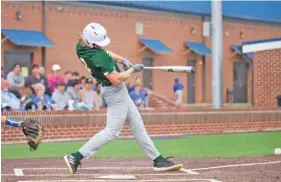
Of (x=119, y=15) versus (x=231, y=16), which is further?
(x=231, y=16)

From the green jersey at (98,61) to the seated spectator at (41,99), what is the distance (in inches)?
332

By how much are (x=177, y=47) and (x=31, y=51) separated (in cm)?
1183

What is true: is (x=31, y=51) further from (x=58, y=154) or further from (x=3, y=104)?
(x=58, y=154)

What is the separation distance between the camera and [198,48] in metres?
41.4

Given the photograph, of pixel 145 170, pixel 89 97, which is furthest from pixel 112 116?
pixel 89 97

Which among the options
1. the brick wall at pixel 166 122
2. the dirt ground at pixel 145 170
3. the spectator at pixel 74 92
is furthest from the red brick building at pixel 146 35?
the dirt ground at pixel 145 170

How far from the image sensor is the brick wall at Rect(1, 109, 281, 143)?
16.3 meters

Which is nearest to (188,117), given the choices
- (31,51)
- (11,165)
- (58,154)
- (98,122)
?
(98,122)

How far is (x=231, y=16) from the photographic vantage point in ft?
135

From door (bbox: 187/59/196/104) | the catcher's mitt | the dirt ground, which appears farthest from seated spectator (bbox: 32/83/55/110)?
door (bbox: 187/59/196/104)

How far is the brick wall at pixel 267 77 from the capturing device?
22.4 m

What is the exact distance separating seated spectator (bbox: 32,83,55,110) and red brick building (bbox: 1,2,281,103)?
526 inches

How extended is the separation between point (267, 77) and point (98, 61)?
594 inches

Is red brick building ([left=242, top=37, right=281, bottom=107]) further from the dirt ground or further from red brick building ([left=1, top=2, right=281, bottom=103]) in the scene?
the dirt ground
